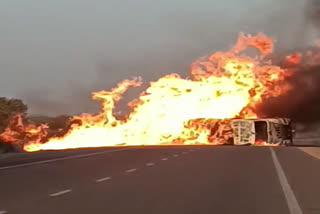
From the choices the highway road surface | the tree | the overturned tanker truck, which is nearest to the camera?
the highway road surface

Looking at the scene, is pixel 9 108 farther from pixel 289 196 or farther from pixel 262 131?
pixel 289 196

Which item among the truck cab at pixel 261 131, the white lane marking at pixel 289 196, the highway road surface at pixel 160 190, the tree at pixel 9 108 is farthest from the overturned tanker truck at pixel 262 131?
the white lane marking at pixel 289 196

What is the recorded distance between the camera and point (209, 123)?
61.3 meters

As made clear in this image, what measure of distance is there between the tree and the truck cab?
29.8 m

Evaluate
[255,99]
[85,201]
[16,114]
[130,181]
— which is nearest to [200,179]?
[130,181]

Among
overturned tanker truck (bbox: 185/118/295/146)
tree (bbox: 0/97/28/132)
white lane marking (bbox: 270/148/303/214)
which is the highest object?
tree (bbox: 0/97/28/132)

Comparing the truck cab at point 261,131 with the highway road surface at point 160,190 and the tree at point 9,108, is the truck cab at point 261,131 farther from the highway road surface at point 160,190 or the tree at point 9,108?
the highway road surface at point 160,190

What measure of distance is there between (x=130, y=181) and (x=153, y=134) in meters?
43.2

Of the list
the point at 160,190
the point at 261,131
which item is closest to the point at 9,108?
the point at 261,131

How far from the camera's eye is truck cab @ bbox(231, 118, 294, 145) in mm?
56625

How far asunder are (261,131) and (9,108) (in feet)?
115

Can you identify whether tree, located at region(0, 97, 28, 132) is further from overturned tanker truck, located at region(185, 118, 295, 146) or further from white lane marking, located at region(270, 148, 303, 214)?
white lane marking, located at region(270, 148, 303, 214)

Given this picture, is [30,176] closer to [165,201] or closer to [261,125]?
[165,201]

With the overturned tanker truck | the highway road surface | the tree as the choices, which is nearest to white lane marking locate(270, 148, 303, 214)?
the highway road surface
